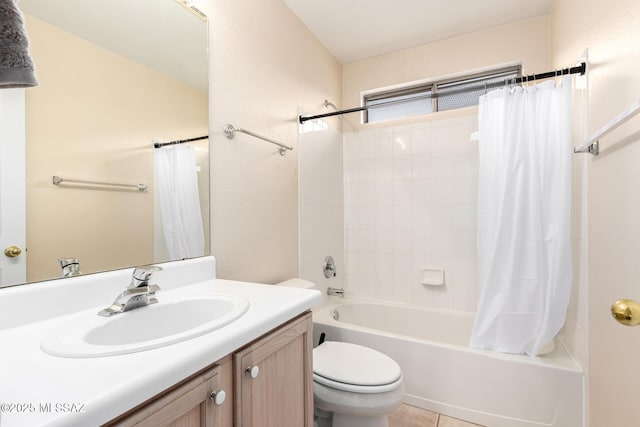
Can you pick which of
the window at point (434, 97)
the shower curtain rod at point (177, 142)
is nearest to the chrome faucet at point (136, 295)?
the shower curtain rod at point (177, 142)

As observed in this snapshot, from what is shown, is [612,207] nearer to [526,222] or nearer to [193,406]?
[526,222]

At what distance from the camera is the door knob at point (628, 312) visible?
25.8 inches

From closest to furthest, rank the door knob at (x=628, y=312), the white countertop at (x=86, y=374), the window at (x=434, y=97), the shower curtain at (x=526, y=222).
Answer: the white countertop at (x=86, y=374), the door knob at (x=628, y=312), the shower curtain at (x=526, y=222), the window at (x=434, y=97)

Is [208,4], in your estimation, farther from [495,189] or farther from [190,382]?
[495,189]

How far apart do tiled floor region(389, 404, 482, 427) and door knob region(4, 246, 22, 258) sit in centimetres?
178

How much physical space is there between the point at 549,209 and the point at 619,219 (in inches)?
22.1

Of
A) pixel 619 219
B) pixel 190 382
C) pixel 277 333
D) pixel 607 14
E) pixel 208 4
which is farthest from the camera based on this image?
pixel 208 4

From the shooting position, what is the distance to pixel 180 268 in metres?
1.17

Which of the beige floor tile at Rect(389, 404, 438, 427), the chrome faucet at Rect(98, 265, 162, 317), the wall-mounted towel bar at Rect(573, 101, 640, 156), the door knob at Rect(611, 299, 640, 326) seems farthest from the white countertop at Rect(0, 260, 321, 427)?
the beige floor tile at Rect(389, 404, 438, 427)

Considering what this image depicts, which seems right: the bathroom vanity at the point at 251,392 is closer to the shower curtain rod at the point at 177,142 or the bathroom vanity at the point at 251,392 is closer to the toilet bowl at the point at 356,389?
the toilet bowl at the point at 356,389

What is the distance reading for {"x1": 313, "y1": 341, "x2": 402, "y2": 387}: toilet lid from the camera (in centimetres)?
129

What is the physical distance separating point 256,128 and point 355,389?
4.57 feet

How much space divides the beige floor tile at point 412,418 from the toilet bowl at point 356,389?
371mm

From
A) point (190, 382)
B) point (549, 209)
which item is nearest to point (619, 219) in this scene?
point (549, 209)
